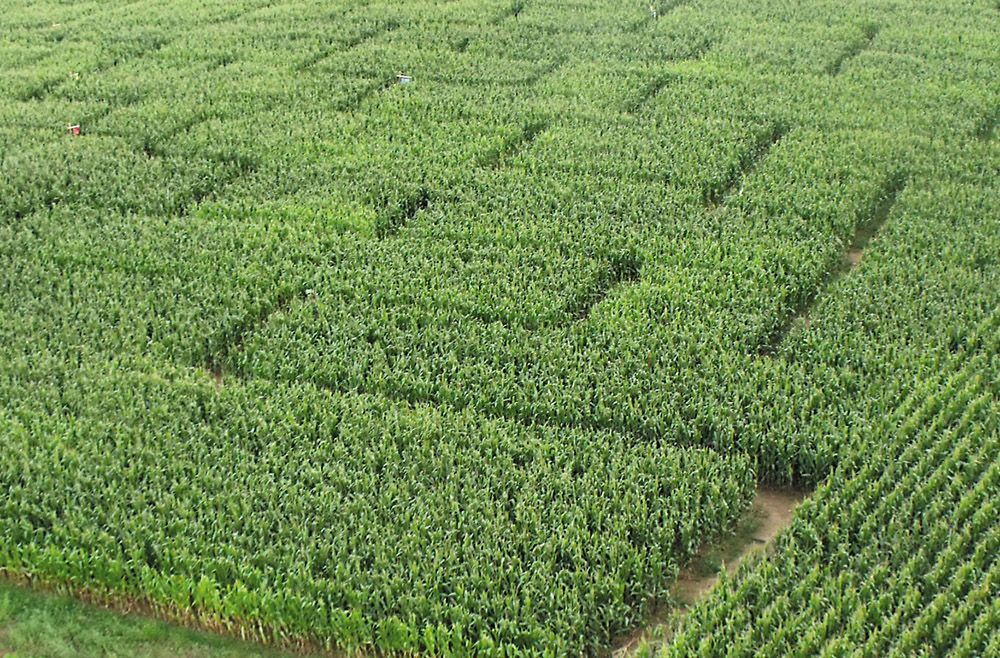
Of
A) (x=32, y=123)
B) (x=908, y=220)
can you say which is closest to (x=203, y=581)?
(x=908, y=220)

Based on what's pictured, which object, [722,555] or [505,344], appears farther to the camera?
[505,344]

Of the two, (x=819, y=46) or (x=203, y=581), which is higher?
(x=203, y=581)

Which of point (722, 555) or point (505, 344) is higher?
point (505, 344)

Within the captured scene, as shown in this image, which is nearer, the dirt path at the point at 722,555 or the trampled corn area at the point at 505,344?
the dirt path at the point at 722,555

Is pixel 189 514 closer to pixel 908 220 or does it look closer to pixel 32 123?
pixel 908 220
